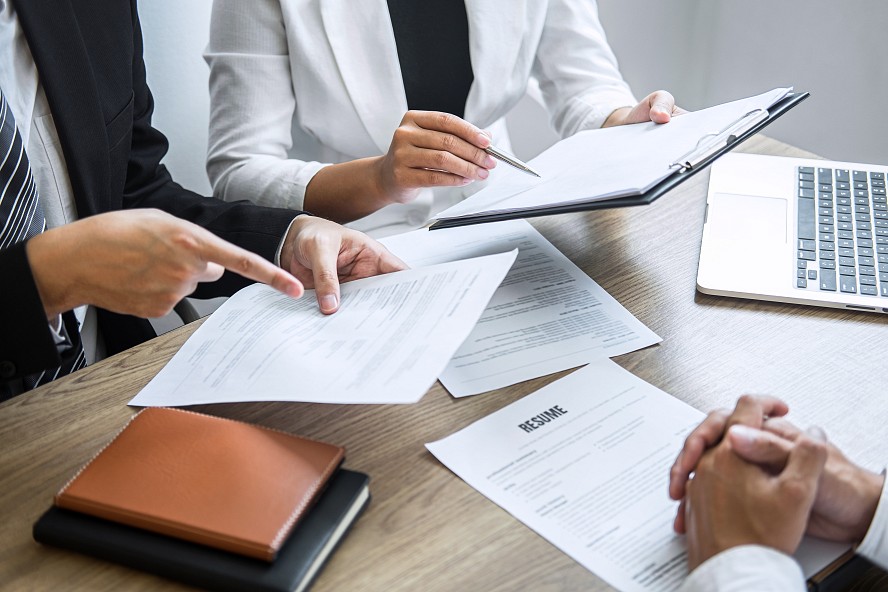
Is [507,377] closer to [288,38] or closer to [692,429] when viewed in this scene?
[692,429]

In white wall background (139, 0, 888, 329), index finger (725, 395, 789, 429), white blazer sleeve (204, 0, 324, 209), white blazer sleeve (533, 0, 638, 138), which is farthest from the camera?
white wall background (139, 0, 888, 329)

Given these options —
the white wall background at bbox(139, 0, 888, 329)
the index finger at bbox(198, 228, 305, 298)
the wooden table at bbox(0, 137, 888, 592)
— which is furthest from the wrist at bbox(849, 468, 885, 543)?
the white wall background at bbox(139, 0, 888, 329)

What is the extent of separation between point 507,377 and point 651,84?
2100 millimetres

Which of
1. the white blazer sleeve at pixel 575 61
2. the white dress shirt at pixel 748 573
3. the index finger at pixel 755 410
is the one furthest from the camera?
the white blazer sleeve at pixel 575 61

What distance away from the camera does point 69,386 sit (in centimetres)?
84

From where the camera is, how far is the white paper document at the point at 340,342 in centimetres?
68

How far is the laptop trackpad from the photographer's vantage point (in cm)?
Result: 101

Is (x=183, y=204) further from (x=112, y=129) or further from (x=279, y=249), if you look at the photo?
(x=279, y=249)

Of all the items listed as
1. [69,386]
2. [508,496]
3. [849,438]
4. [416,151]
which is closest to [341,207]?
[416,151]

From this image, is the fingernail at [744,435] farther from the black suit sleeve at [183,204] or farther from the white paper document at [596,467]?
the black suit sleeve at [183,204]

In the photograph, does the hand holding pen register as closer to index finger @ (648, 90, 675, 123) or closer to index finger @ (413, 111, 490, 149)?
index finger @ (413, 111, 490, 149)

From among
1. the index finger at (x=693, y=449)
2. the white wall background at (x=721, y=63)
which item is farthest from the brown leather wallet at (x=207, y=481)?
the white wall background at (x=721, y=63)

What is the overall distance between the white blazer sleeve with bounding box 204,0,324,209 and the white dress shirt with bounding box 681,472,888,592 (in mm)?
915

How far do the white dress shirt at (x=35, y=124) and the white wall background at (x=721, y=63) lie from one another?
0.60 meters
